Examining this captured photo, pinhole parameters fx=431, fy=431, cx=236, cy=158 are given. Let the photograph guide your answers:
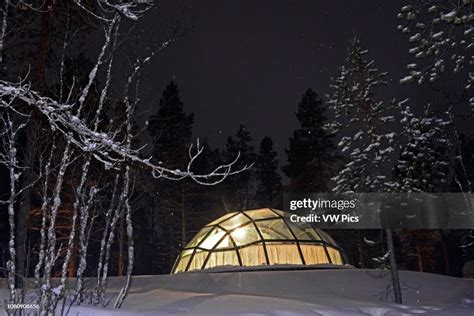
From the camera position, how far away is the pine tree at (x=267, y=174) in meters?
37.7

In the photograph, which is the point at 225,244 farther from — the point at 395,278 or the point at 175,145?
the point at 175,145

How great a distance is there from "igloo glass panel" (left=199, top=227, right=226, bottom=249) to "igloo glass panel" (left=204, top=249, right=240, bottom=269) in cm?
43

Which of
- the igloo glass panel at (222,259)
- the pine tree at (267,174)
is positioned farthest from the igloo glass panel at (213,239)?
the pine tree at (267,174)

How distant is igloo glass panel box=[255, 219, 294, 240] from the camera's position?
1602 centimetres

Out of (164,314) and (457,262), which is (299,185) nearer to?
(457,262)

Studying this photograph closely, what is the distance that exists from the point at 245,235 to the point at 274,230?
1.13 metres

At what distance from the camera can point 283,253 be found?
51.1 ft

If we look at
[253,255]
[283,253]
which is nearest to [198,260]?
[253,255]

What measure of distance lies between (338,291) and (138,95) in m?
7.57

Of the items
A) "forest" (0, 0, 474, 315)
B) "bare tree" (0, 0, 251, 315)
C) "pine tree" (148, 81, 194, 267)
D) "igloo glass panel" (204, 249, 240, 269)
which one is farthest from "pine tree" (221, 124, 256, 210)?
"bare tree" (0, 0, 251, 315)

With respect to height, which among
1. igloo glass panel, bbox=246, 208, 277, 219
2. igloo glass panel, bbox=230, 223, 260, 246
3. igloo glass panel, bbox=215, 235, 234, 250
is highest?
igloo glass panel, bbox=246, 208, 277, 219

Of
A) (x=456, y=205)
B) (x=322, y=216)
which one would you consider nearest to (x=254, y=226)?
(x=322, y=216)

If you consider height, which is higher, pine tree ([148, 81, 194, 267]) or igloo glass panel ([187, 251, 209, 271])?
pine tree ([148, 81, 194, 267])

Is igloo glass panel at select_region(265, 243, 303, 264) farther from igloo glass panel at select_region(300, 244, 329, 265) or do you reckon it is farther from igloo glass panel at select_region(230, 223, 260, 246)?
igloo glass panel at select_region(230, 223, 260, 246)
